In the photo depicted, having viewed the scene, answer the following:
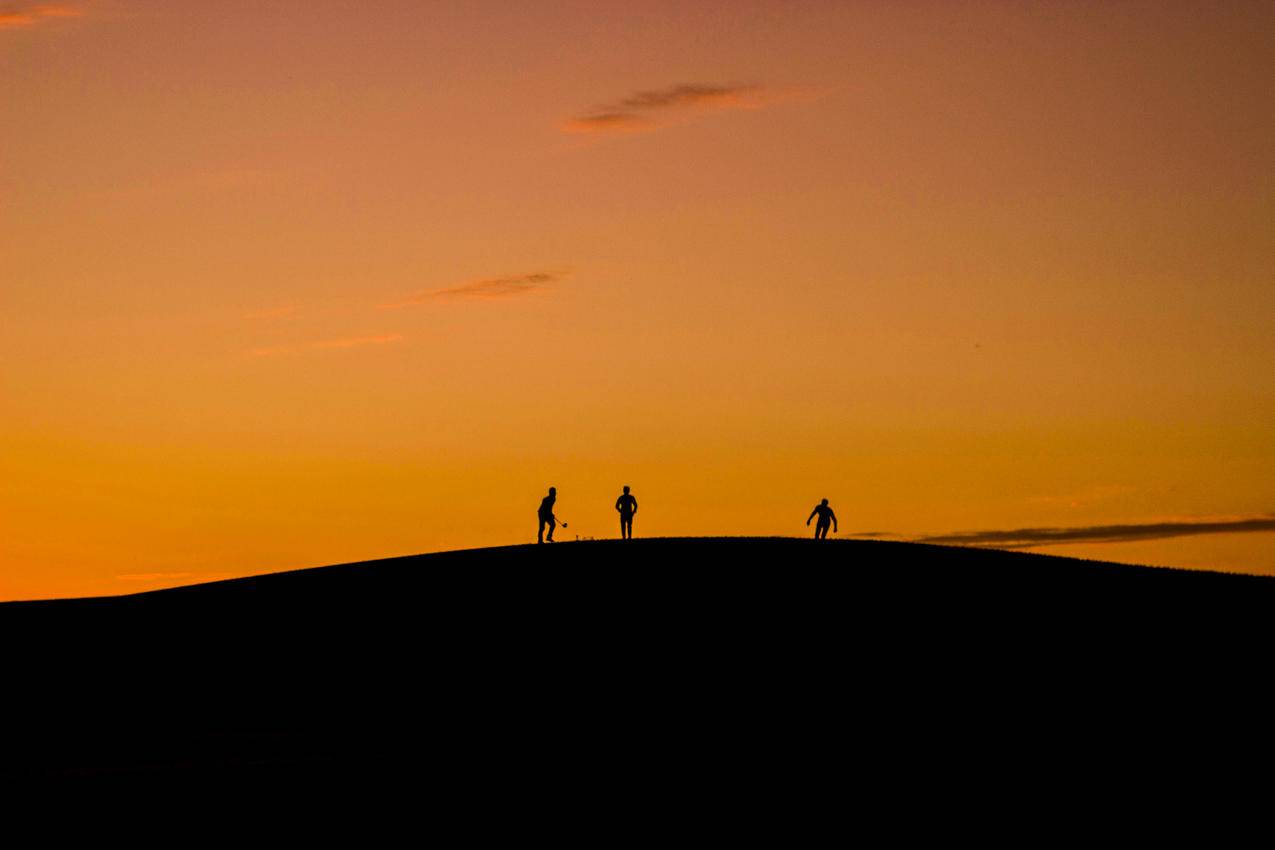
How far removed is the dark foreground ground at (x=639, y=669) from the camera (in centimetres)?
2645

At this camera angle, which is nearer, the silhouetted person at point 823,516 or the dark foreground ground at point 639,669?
the dark foreground ground at point 639,669

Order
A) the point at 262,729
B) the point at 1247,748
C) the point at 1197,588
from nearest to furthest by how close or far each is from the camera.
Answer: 1. the point at 1247,748
2. the point at 262,729
3. the point at 1197,588

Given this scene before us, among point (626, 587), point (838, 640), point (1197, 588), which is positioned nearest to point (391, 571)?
point (626, 587)

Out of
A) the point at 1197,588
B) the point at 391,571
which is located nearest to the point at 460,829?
the point at 391,571

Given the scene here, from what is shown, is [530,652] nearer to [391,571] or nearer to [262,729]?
[262,729]

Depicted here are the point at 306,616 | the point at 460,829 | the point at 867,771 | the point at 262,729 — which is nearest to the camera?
the point at 460,829

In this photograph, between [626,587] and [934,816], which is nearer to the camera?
[934,816]

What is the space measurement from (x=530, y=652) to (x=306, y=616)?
22.9ft

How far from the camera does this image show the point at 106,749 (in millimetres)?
28703

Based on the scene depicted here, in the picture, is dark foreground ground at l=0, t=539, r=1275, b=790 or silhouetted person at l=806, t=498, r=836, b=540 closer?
dark foreground ground at l=0, t=539, r=1275, b=790

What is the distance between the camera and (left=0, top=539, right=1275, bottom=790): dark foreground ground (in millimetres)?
26453

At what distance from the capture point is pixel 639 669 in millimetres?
34812

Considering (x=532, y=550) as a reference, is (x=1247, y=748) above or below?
below

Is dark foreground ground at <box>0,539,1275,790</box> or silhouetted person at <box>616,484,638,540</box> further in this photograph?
silhouetted person at <box>616,484,638,540</box>
